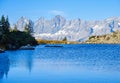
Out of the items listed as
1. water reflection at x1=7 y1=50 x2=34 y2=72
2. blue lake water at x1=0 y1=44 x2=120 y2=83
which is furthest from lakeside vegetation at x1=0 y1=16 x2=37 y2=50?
blue lake water at x1=0 y1=44 x2=120 y2=83

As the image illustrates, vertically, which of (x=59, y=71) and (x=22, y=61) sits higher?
(x=59, y=71)

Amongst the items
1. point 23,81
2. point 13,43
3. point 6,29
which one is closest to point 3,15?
point 6,29

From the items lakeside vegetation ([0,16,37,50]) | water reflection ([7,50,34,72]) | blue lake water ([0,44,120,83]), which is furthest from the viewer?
lakeside vegetation ([0,16,37,50])

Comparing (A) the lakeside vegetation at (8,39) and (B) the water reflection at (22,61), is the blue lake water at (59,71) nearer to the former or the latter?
(B) the water reflection at (22,61)

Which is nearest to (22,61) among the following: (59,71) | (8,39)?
(59,71)

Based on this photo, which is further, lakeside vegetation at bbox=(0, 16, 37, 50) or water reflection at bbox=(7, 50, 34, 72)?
lakeside vegetation at bbox=(0, 16, 37, 50)

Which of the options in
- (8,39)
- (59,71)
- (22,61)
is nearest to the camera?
(59,71)

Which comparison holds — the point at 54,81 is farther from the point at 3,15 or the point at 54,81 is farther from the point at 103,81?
the point at 3,15

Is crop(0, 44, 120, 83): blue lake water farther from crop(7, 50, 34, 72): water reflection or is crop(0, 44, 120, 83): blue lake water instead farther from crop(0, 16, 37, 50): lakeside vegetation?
crop(0, 16, 37, 50): lakeside vegetation

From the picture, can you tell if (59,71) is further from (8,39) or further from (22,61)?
(8,39)

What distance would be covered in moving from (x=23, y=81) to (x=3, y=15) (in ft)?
443

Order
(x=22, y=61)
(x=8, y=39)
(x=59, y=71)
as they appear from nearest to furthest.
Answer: (x=59, y=71), (x=22, y=61), (x=8, y=39)

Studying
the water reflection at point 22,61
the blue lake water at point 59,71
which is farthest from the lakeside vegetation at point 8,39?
the blue lake water at point 59,71

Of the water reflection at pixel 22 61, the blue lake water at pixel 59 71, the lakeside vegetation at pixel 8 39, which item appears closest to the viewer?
the blue lake water at pixel 59 71
